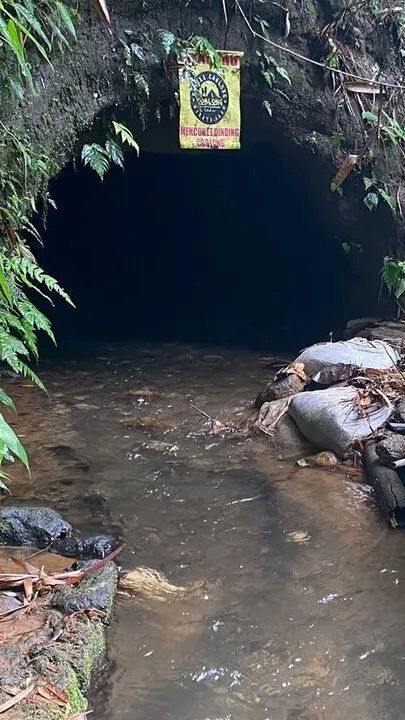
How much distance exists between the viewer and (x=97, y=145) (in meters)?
4.98

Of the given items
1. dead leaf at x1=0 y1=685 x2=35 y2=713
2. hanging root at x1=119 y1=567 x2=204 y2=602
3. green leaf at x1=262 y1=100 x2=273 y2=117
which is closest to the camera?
dead leaf at x1=0 y1=685 x2=35 y2=713

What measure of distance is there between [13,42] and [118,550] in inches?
91.3

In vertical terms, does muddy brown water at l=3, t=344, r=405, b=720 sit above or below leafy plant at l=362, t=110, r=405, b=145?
below

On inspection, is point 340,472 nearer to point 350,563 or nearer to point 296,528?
point 296,528

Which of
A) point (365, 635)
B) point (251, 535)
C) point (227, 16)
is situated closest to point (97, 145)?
point (227, 16)

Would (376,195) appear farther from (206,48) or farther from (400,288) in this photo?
(206,48)

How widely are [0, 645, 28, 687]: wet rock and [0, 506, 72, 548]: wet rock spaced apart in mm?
906

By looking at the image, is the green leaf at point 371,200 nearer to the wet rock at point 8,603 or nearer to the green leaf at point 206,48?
the green leaf at point 206,48

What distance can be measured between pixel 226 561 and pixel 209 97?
389 cm

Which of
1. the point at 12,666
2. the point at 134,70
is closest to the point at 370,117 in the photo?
the point at 134,70

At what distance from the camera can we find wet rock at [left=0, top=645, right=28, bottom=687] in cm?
231

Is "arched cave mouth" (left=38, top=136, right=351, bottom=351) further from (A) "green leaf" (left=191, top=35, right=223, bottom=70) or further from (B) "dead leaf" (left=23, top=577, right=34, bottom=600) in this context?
(B) "dead leaf" (left=23, top=577, right=34, bottom=600)

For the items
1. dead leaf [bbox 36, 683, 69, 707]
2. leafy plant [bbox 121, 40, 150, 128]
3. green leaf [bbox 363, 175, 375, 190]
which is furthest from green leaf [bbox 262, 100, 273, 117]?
dead leaf [bbox 36, 683, 69, 707]

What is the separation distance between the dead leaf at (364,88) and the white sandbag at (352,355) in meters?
2.38
